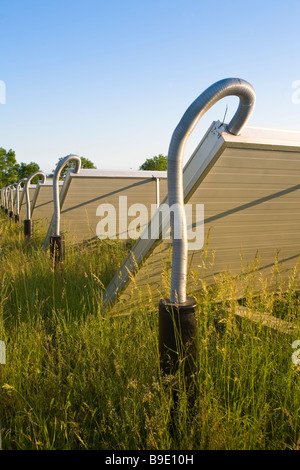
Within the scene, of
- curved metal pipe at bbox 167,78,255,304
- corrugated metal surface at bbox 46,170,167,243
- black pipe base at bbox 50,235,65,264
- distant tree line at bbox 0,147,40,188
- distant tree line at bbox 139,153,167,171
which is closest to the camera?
curved metal pipe at bbox 167,78,255,304

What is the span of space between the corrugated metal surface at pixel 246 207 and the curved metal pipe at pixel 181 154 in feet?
0.71

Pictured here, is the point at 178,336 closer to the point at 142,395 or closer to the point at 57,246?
the point at 142,395

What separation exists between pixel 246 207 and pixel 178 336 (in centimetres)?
136

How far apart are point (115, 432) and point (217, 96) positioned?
161 cm

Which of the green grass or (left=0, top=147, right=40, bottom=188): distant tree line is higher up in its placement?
(left=0, top=147, right=40, bottom=188): distant tree line

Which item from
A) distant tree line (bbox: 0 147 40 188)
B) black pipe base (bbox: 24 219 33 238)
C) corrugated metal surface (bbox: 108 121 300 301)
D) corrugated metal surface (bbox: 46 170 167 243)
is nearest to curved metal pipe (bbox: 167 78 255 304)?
corrugated metal surface (bbox: 108 121 300 301)

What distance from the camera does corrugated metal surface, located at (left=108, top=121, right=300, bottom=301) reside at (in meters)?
2.14

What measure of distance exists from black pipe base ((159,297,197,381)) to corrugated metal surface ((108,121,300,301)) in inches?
10.6

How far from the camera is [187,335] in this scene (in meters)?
1.54

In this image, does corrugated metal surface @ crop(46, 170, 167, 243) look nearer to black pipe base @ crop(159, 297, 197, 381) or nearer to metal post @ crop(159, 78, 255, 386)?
metal post @ crop(159, 78, 255, 386)

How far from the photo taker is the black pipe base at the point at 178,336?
1.53 m

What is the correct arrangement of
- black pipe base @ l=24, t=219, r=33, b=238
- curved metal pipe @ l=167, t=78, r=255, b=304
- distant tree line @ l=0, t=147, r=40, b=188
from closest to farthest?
curved metal pipe @ l=167, t=78, r=255, b=304
black pipe base @ l=24, t=219, r=33, b=238
distant tree line @ l=0, t=147, r=40, b=188

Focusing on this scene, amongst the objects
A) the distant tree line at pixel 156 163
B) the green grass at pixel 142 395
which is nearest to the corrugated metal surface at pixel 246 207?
the green grass at pixel 142 395
